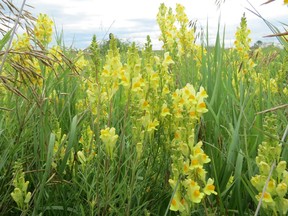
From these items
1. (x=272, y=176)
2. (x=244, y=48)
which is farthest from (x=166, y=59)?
(x=244, y=48)

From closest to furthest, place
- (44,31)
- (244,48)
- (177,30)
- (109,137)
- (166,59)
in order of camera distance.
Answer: (109,137), (166,59), (44,31), (244,48), (177,30)

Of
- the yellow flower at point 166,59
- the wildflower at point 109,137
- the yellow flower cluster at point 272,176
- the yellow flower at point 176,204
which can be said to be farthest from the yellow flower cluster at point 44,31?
the yellow flower cluster at point 272,176

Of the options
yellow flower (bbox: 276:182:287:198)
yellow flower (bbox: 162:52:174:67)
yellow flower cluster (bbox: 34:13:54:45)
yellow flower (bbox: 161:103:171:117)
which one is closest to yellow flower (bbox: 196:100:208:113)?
yellow flower (bbox: 161:103:171:117)

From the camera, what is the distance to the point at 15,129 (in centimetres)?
239

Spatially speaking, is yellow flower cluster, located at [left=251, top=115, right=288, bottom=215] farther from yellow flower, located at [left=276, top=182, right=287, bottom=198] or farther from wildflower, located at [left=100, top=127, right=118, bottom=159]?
wildflower, located at [left=100, top=127, right=118, bottom=159]

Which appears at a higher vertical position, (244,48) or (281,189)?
(244,48)

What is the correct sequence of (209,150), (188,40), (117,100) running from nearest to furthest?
(209,150) → (117,100) → (188,40)

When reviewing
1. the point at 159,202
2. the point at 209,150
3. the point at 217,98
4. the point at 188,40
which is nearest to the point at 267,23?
the point at 217,98

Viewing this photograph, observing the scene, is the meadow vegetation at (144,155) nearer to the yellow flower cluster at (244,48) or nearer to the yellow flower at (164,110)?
the yellow flower at (164,110)

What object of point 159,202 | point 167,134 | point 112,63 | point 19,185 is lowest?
point 159,202

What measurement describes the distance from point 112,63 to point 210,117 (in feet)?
2.60

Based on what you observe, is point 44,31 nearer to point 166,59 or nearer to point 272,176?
point 166,59

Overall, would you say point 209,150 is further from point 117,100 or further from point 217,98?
point 117,100

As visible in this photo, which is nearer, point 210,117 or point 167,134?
point 167,134
